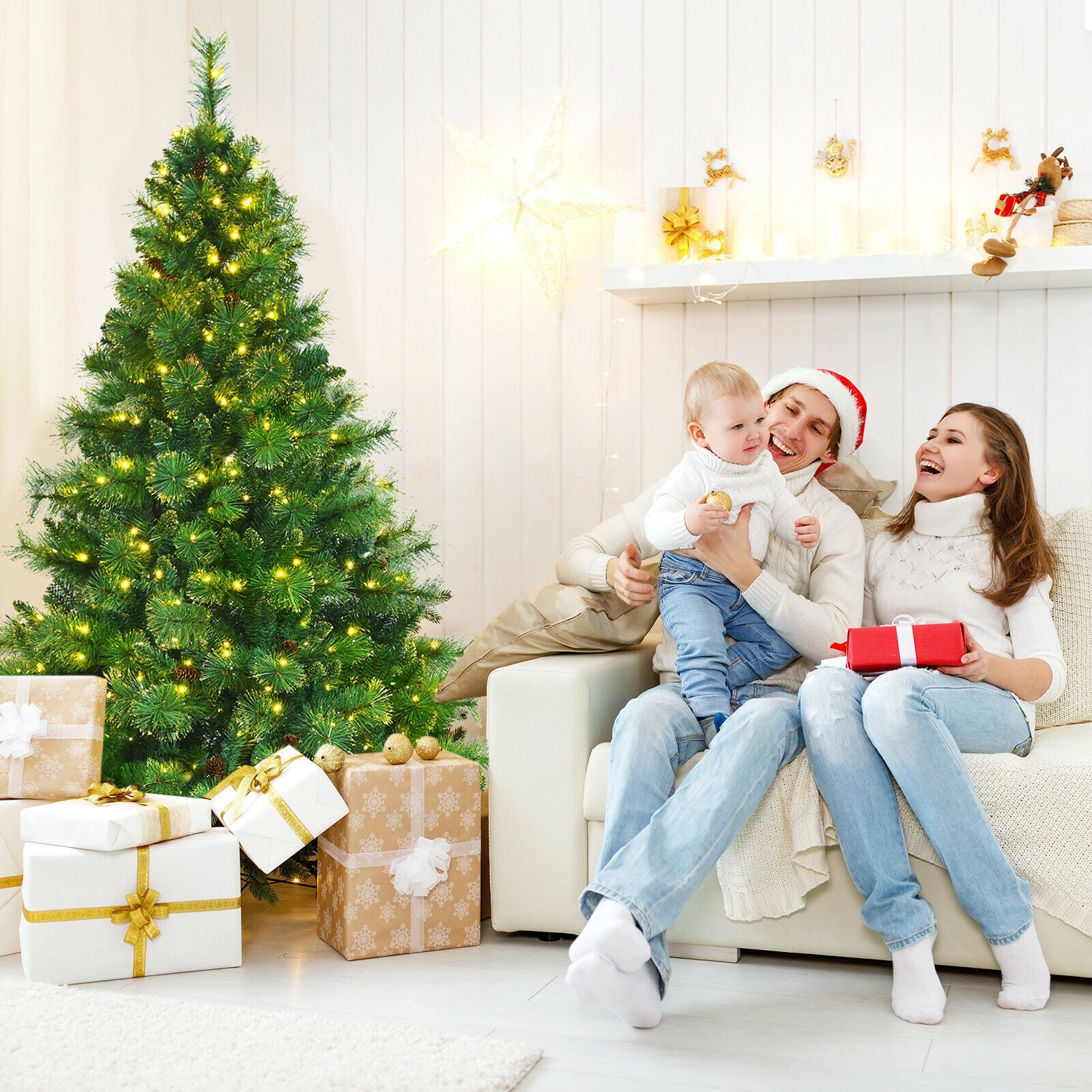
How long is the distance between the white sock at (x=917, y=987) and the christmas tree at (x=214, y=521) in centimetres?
96

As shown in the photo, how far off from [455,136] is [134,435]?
1240mm

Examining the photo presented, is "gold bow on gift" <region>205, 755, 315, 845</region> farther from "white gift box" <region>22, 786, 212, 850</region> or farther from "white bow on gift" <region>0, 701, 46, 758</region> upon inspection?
"white bow on gift" <region>0, 701, 46, 758</region>

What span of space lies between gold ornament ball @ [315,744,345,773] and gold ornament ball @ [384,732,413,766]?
80mm

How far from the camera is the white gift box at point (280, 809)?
1.92 metres

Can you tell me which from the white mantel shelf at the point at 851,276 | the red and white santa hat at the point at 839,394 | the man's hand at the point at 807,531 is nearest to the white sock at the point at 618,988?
the man's hand at the point at 807,531

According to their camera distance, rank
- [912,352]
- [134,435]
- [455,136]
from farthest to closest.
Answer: [455,136] → [912,352] → [134,435]

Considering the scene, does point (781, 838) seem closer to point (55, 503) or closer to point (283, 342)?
point (283, 342)

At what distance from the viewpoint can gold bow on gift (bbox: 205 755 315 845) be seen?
1.93m

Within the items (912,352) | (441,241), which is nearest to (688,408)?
(912,352)

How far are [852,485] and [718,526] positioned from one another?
2.21 ft

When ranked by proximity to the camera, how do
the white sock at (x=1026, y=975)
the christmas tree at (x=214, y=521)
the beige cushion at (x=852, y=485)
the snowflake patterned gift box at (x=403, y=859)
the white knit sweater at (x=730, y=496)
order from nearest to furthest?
1. the white sock at (x=1026, y=975)
2. the snowflake patterned gift box at (x=403, y=859)
3. the white knit sweater at (x=730, y=496)
4. the christmas tree at (x=214, y=521)
5. the beige cushion at (x=852, y=485)

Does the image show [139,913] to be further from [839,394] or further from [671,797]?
[839,394]

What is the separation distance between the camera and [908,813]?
1.80 meters

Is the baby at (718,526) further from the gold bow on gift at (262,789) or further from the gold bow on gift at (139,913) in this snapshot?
the gold bow on gift at (139,913)
